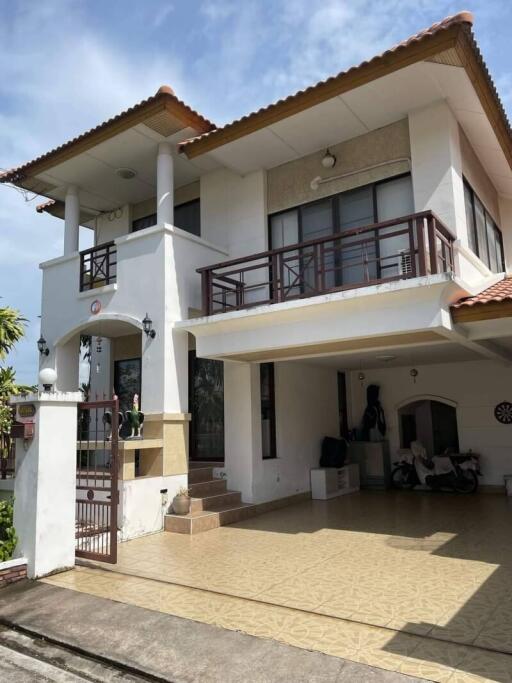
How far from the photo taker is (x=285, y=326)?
350 inches

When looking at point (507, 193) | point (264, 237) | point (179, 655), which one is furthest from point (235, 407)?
point (507, 193)

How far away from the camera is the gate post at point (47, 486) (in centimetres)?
670

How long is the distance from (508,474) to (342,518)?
15.6 ft

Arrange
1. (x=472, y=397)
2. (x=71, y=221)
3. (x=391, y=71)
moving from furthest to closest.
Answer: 1. (x=472, y=397)
2. (x=71, y=221)
3. (x=391, y=71)

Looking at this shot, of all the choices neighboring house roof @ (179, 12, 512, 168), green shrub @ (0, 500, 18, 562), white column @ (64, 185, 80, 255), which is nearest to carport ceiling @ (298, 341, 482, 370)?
neighboring house roof @ (179, 12, 512, 168)

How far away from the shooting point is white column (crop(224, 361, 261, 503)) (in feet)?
34.3

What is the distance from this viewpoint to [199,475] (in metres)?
10.7

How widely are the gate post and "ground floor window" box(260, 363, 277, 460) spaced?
484 centimetres

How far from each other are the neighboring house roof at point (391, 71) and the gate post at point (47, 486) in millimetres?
5840

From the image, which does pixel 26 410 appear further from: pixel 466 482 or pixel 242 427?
pixel 466 482

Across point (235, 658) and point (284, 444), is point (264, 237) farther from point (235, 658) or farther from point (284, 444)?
point (235, 658)

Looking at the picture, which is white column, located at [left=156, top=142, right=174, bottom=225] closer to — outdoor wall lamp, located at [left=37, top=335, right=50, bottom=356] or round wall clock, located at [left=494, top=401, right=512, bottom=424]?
outdoor wall lamp, located at [left=37, top=335, right=50, bottom=356]

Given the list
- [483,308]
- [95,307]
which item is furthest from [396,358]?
[95,307]

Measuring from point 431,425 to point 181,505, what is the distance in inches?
391
